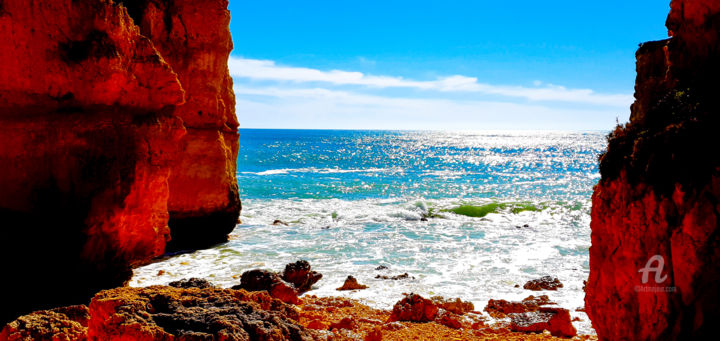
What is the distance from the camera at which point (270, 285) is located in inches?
425

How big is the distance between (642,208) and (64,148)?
8597mm

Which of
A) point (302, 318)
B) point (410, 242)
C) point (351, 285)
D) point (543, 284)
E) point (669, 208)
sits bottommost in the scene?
point (410, 242)

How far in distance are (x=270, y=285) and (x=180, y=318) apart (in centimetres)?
674

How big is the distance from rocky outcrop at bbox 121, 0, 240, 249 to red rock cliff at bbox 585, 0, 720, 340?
13207 millimetres

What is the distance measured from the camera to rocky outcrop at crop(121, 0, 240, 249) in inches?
590

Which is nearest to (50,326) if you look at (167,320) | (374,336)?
(167,320)

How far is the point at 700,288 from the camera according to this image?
4.38 metres

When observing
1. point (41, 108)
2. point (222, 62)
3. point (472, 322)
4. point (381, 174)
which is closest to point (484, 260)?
point (472, 322)

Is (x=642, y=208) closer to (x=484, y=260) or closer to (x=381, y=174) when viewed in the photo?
(x=484, y=260)

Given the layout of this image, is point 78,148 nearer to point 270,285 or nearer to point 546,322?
point 270,285

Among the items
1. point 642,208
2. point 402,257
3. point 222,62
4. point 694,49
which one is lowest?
point 402,257

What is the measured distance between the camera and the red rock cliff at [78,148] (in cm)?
693

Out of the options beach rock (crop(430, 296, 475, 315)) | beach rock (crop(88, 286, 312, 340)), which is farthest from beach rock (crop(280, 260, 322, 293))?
beach rock (crop(88, 286, 312, 340))

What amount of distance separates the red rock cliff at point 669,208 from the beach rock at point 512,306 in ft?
14.2
